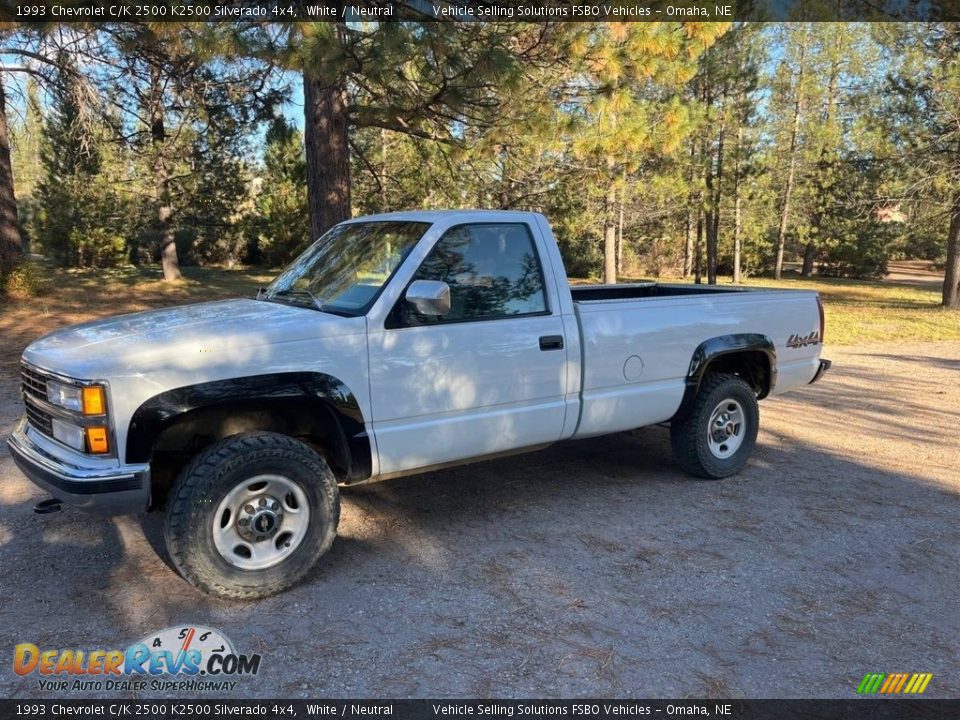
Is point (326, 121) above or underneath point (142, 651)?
above

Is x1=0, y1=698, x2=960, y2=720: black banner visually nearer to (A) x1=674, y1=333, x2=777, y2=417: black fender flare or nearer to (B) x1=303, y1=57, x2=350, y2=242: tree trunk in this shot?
(A) x1=674, y1=333, x2=777, y2=417: black fender flare

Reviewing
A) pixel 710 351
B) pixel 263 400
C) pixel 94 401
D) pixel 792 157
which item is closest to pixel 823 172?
pixel 792 157

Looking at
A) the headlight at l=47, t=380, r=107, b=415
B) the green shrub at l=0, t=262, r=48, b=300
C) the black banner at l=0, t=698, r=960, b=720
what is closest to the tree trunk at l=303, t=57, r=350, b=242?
the headlight at l=47, t=380, r=107, b=415

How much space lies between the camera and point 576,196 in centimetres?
1803

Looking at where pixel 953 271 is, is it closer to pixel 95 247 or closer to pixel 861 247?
pixel 861 247

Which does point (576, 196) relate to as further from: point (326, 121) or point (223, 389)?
point (223, 389)

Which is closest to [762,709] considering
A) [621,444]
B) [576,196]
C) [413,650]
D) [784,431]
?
[413,650]

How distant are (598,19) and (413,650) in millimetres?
→ 9131

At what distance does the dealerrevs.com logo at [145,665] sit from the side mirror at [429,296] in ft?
6.14

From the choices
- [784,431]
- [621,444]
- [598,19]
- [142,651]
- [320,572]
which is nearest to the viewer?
[142,651]

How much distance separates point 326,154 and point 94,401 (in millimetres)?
7540

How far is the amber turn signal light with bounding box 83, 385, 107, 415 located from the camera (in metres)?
3.32

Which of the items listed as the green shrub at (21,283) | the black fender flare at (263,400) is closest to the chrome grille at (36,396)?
the black fender flare at (263,400)

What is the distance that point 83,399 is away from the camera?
333cm
